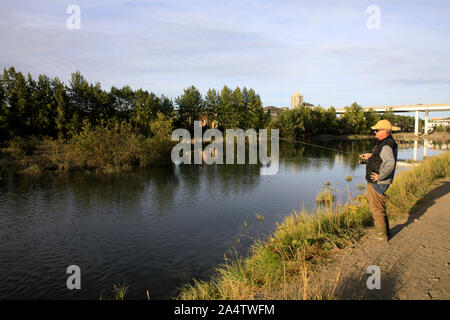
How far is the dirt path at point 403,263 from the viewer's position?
4.73 metres

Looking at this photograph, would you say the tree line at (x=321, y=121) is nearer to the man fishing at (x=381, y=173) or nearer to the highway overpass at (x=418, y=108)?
the highway overpass at (x=418, y=108)

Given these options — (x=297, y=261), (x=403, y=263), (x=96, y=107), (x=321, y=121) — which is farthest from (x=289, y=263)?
(x=321, y=121)

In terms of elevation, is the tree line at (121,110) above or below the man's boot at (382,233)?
above

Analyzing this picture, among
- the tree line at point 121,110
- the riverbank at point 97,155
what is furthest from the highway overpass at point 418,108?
the riverbank at point 97,155

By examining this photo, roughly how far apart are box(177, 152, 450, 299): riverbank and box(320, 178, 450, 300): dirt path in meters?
0.24

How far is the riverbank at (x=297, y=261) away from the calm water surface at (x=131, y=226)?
6.23 feet

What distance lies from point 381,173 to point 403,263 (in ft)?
6.46

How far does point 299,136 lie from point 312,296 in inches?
3330

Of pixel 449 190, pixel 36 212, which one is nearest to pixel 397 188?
pixel 449 190

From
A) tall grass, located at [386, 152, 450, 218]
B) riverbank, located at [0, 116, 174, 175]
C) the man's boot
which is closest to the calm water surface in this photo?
riverbank, located at [0, 116, 174, 175]

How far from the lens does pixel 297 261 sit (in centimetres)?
607

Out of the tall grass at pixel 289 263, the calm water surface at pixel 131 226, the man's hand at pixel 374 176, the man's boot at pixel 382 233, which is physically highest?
the man's hand at pixel 374 176

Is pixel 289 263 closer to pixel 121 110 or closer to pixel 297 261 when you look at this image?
pixel 297 261

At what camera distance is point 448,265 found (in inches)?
214
